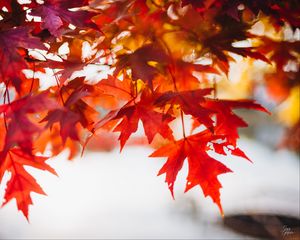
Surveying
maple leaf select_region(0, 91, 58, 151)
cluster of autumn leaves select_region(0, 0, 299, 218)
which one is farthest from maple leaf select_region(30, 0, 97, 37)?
maple leaf select_region(0, 91, 58, 151)

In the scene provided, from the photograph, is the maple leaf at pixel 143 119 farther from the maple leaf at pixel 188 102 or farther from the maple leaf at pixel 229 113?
the maple leaf at pixel 229 113

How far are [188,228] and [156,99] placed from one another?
2.51 meters

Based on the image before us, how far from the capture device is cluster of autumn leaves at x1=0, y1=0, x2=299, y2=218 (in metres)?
0.85

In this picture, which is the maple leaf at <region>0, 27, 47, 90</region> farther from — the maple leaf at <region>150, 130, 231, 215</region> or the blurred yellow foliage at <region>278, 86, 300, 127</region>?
the blurred yellow foliage at <region>278, 86, 300, 127</region>

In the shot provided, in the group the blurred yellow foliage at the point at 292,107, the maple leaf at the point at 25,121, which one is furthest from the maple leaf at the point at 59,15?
the blurred yellow foliage at the point at 292,107

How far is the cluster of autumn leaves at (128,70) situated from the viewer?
0.85 meters

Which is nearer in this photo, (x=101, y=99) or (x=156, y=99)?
(x=156, y=99)

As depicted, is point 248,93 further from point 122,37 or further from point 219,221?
point 122,37

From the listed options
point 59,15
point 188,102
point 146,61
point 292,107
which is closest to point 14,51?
point 59,15

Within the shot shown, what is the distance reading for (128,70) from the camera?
1.14m

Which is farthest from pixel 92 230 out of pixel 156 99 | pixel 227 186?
pixel 156 99

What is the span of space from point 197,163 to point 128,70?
34 cm

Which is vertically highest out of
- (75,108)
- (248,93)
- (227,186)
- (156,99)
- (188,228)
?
(156,99)

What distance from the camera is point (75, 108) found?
47.6 inches
